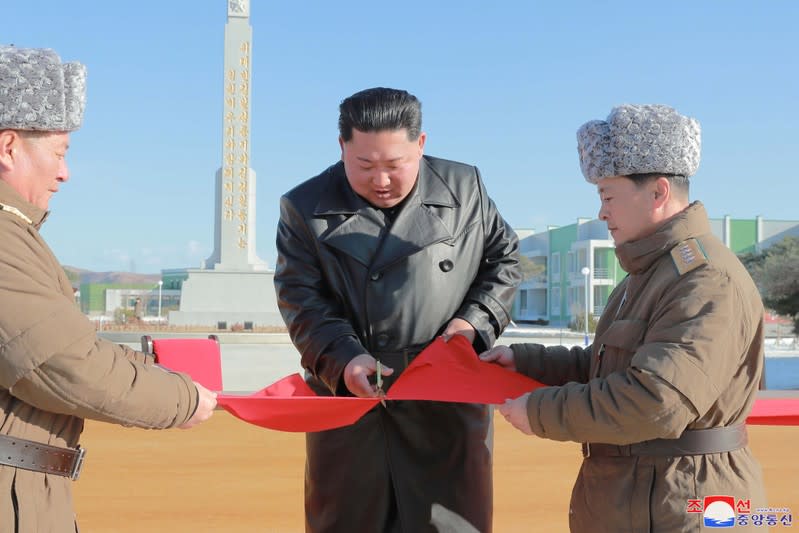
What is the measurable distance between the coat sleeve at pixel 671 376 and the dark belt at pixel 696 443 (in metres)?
0.09

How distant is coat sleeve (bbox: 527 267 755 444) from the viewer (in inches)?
73.0

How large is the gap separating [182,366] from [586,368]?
1.28 m

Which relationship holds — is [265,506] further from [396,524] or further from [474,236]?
[474,236]

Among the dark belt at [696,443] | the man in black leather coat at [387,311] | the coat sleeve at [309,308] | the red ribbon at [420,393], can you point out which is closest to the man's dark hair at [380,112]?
the man in black leather coat at [387,311]

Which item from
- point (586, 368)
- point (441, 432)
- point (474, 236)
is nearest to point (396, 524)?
point (441, 432)

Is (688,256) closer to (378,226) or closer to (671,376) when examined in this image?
(671,376)

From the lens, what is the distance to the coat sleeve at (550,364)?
254 centimetres

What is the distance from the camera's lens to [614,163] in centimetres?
212

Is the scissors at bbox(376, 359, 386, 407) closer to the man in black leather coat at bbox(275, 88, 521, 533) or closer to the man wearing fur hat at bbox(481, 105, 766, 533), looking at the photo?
the man in black leather coat at bbox(275, 88, 521, 533)

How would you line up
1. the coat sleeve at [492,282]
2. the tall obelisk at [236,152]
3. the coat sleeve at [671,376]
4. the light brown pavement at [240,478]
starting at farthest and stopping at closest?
the tall obelisk at [236,152], the light brown pavement at [240,478], the coat sleeve at [492,282], the coat sleeve at [671,376]

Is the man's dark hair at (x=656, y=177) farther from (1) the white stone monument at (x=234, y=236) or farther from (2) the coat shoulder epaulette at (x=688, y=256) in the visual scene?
(1) the white stone monument at (x=234, y=236)

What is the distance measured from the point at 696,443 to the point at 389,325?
994 mm

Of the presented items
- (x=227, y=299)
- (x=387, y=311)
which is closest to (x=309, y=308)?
(x=387, y=311)

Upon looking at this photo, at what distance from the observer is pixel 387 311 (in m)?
2.61
